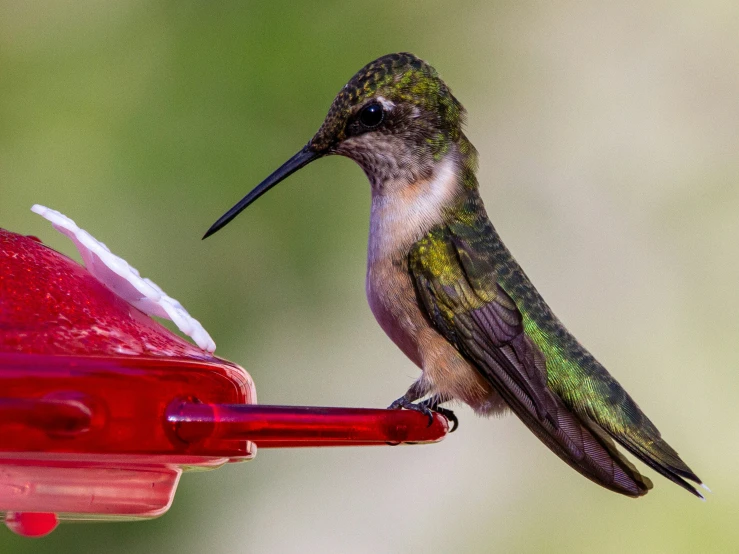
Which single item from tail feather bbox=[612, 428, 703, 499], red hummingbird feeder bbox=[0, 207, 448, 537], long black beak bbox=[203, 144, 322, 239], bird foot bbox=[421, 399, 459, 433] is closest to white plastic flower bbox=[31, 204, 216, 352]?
red hummingbird feeder bbox=[0, 207, 448, 537]

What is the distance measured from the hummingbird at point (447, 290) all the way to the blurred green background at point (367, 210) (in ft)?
5.34

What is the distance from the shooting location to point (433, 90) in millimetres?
3691

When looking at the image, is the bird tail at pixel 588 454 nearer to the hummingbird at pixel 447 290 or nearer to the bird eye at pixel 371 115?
the hummingbird at pixel 447 290

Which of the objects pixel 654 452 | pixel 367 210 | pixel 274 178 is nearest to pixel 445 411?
pixel 654 452

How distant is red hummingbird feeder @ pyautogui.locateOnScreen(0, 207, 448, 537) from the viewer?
6.15 feet

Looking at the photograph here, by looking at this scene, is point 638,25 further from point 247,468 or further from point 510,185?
point 247,468

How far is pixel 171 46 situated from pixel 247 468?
7.48 feet

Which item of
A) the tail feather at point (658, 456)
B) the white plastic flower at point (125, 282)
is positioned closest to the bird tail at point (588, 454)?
the tail feather at point (658, 456)

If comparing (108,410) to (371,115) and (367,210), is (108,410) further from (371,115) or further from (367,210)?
(367,210)

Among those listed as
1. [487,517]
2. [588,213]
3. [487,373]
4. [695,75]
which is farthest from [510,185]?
[487,373]

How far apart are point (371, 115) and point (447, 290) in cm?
62

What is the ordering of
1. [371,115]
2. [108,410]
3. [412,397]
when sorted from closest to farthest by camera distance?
[108,410] < [412,397] < [371,115]

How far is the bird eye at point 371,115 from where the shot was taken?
11.3 feet

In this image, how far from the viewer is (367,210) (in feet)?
19.2
